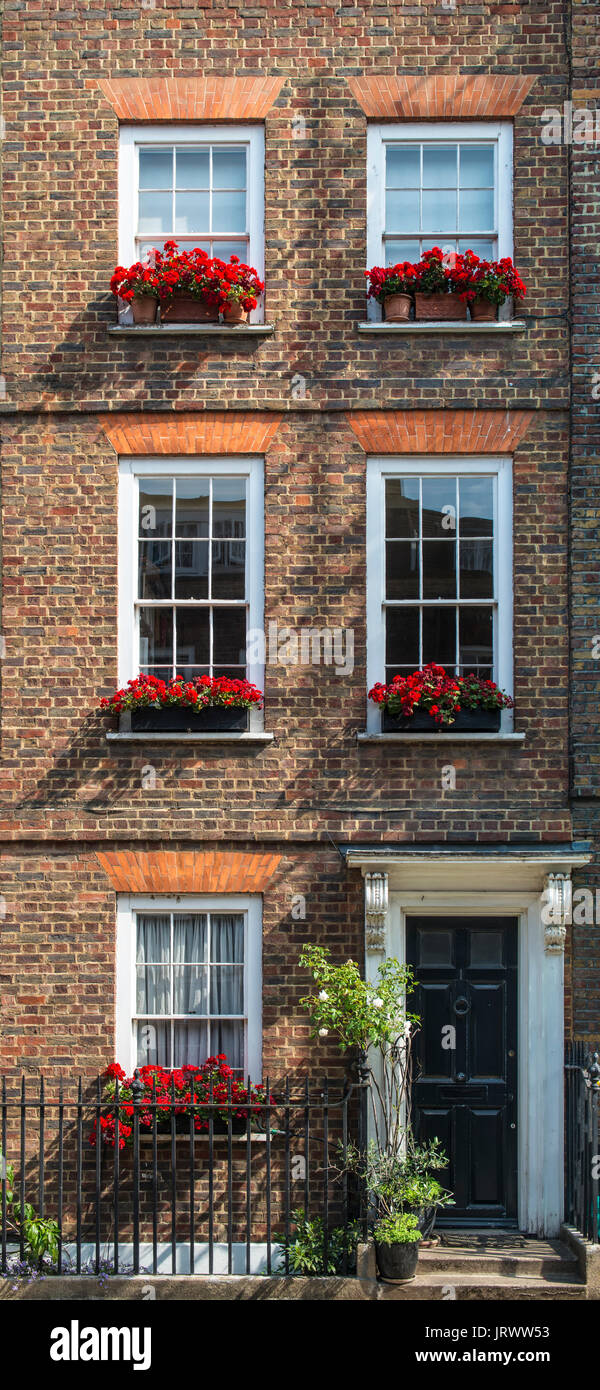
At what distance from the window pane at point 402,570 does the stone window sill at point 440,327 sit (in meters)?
1.70

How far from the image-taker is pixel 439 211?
10.8 meters

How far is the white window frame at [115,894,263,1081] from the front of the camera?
401 inches

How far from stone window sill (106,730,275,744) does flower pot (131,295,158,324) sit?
337 cm

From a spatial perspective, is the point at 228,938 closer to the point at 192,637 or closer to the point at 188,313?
the point at 192,637

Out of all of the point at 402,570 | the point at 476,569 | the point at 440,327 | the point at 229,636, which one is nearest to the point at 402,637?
the point at 402,570

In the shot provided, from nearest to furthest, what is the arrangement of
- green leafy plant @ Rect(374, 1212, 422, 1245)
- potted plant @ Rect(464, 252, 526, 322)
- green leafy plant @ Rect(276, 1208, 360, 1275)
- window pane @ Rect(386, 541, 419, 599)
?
green leafy plant @ Rect(374, 1212, 422, 1245) < green leafy plant @ Rect(276, 1208, 360, 1275) < potted plant @ Rect(464, 252, 526, 322) < window pane @ Rect(386, 541, 419, 599)

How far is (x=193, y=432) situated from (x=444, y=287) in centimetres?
234

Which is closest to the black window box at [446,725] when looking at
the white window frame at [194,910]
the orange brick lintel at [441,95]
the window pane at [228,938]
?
the white window frame at [194,910]

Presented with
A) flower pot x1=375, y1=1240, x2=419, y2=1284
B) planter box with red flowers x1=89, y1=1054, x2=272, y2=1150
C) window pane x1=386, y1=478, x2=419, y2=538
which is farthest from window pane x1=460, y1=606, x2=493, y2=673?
flower pot x1=375, y1=1240, x2=419, y2=1284

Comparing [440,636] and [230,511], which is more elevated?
[230,511]

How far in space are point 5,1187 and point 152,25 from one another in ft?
30.4

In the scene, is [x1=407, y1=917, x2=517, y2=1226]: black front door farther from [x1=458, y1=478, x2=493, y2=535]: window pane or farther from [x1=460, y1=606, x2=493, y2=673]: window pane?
[x1=458, y1=478, x2=493, y2=535]: window pane

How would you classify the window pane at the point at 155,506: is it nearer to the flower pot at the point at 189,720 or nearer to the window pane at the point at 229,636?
the window pane at the point at 229,636

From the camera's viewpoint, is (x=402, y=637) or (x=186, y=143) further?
(x=186, y=143)
